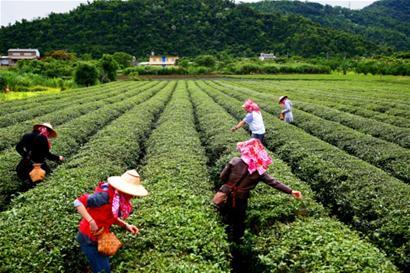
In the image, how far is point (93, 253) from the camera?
592 centimetres

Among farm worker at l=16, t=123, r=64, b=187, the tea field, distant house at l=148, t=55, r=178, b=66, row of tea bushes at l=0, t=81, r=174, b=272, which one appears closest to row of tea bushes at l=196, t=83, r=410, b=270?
the tea field

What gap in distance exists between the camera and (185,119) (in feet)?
68.5

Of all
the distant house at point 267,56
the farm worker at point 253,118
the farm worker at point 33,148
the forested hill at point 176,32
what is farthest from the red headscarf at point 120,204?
the distant house at point 267,56

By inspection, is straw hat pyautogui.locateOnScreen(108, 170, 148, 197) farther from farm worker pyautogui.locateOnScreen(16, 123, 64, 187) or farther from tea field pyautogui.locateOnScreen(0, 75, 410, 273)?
farm worker pyautogui.locateOnScreen(16, 123, 64, 187)

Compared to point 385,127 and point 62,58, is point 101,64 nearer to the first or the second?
point 62,58

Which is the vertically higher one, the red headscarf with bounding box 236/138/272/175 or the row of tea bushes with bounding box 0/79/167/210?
the red headscarf with bounding box 236/138/272/175

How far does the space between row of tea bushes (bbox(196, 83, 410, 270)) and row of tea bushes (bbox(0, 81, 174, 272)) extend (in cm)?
544

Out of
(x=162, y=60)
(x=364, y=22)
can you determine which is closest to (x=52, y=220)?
(x=162, y=60)

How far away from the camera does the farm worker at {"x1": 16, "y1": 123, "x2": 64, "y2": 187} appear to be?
1037 centimetres

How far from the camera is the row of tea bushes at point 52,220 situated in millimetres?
6371

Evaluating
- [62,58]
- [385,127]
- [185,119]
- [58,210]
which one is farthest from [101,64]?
[58,210]

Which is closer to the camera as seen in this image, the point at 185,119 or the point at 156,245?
the point at 156,245

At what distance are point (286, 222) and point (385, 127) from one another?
13500 mm

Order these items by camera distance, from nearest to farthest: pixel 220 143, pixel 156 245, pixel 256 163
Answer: pixel 156 245, pixel 256 163, pixel 220 143
